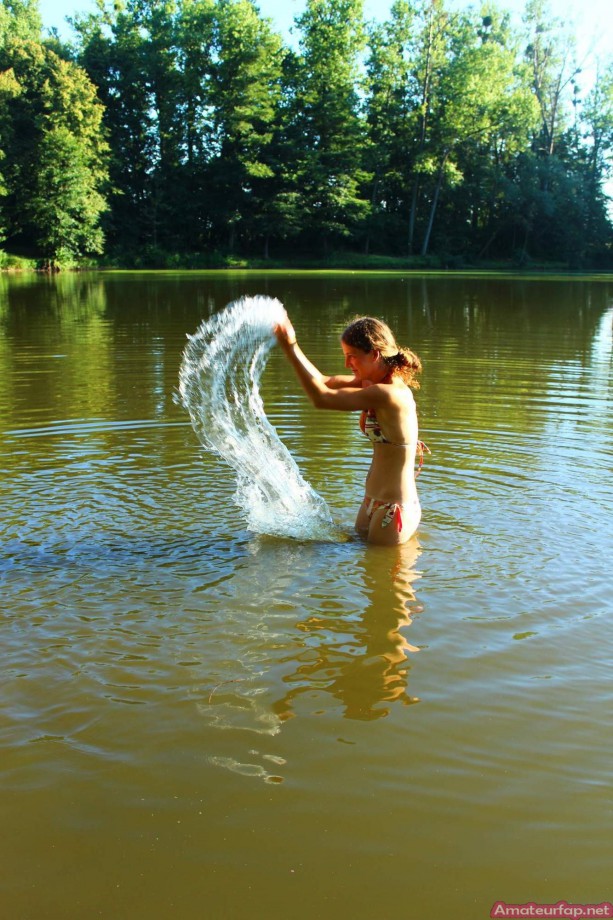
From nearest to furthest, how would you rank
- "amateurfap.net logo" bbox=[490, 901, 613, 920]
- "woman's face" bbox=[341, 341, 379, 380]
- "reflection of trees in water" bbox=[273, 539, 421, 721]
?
"amateurfap.net logo" bbox=[490, 901, 613, 920], "reflection of trees in water" bbox=[273, 539, 421, 721], "woman's face" bbox=[341, 341, 379, 380]

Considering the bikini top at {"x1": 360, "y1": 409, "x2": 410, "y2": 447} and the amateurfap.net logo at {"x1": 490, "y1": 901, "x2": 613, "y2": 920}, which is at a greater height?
the bikini top at {"x1": 360, "y1": 409, "x2": 410, "y2": 447}

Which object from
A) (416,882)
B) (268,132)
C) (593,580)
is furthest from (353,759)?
(268,132)

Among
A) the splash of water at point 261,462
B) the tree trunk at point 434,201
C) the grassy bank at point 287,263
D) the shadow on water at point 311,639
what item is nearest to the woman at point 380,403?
the shadow on water at point 311,639

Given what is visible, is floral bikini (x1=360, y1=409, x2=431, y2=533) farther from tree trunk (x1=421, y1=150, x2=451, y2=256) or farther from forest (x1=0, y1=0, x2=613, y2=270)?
tree trunk (x1=421, y1=150, x2=451, y2=256)

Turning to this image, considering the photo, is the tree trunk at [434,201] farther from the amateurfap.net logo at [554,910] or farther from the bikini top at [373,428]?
the amateurfap.net logo at [554,910]

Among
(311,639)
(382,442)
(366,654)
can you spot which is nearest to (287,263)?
(382,442)

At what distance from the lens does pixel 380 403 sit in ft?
19.2

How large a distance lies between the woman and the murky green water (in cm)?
29

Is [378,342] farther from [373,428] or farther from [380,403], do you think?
[373,428]

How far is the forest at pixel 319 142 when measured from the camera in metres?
61.4

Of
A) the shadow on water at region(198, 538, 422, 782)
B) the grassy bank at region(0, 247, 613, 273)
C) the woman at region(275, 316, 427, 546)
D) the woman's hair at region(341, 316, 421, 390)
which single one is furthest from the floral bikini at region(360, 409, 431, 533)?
the grassy bank at region(0, 247, 613, 273)

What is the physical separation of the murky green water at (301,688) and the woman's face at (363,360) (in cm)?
127

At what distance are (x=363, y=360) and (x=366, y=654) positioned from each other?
2135 millimetres

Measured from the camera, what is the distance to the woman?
5648 millimetres
